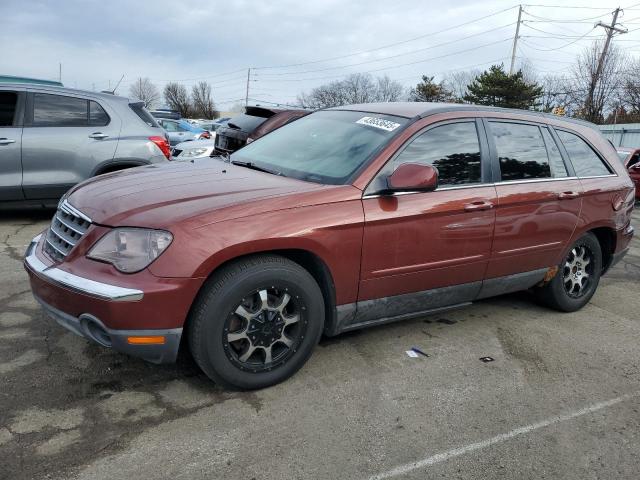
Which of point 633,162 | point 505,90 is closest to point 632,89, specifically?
point 505,90

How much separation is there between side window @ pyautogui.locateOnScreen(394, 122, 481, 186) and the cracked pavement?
123 cm

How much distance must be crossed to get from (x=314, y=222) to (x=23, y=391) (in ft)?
6.06

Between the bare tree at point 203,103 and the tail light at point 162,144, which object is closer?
the tail light at point 162,144

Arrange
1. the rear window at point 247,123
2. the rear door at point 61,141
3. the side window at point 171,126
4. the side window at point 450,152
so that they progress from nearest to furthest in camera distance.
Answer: the side window at point 450,152 < the rear door at point 61,141 < the rear window at point 247,123 < the side window at point 171,126

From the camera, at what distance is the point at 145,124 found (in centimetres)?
730

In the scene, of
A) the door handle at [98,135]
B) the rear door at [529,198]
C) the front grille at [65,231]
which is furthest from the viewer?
the door handle at [98,135]

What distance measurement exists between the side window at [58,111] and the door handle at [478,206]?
531cm

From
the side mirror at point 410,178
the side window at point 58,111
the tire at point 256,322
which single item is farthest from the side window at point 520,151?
the side window at point 58,111

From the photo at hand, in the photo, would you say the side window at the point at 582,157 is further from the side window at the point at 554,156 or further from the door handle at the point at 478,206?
the door handle at the point at 478,206

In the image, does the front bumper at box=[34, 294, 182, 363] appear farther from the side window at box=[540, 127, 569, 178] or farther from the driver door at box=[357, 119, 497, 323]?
the side window at box=[540, 127, 569, 178]

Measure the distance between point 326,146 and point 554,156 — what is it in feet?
6.43

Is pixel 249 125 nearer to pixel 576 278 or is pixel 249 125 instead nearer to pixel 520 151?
pixel 520 151

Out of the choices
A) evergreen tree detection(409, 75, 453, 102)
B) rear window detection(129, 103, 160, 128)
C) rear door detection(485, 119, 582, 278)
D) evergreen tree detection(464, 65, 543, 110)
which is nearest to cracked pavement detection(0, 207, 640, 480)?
rear door detection(485, 119, 582, 278)

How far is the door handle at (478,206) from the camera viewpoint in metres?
3.65
